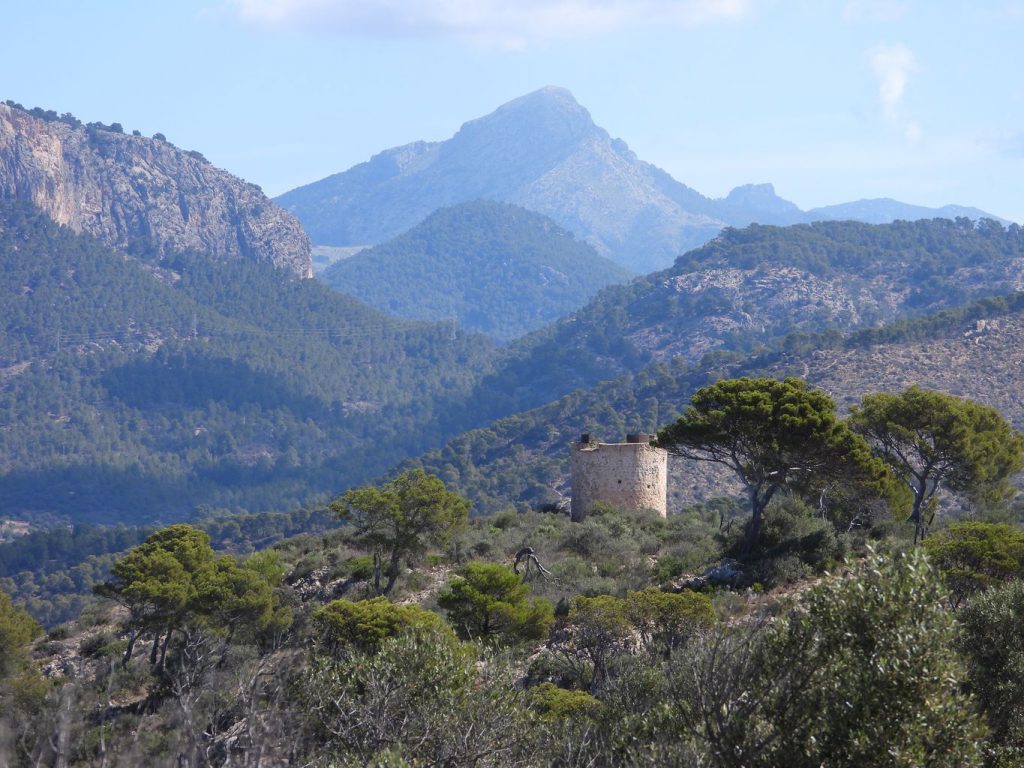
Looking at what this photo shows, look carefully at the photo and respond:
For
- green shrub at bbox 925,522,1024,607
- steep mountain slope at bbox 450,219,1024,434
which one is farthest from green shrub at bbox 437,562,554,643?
steep mountain slope at bbox 450,219,1024,434

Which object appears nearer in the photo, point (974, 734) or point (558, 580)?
point (974, 734)

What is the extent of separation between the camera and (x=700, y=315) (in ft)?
441

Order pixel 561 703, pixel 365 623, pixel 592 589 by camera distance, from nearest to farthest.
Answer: pixel 561 703, pixel 365 623, pixel 592 589

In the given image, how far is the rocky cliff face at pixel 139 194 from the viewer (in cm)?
15400

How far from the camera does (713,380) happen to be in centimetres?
9306

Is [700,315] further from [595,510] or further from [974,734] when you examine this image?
[974,734]

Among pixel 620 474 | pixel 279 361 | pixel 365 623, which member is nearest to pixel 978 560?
pixel 365 623

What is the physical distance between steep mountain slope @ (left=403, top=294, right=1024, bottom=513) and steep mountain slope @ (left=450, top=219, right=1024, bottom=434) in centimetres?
2014

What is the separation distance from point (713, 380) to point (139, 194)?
330ft

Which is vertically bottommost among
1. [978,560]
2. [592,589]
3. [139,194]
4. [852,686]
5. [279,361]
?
[592,589]

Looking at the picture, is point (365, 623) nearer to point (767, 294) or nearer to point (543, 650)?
point (543, 650)

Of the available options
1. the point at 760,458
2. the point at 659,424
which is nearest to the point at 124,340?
the point at 659,424

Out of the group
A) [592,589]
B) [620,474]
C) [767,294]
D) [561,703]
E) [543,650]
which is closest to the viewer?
[561,703]

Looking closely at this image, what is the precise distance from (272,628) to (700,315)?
105438 millimetres
